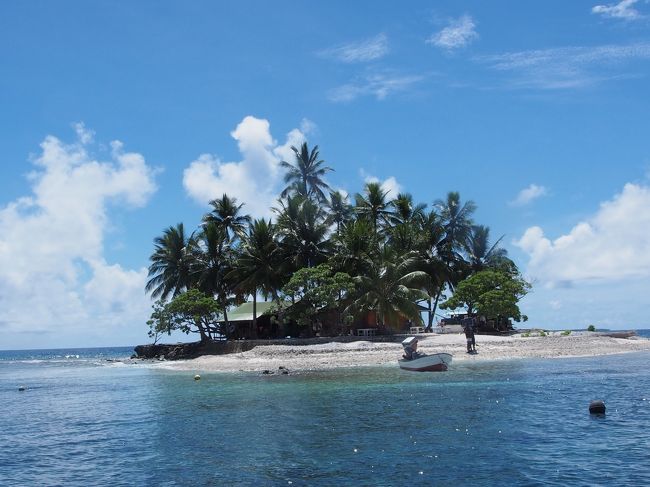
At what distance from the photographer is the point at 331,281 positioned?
1774 inches

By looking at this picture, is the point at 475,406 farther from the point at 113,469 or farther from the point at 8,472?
the point at 8,472

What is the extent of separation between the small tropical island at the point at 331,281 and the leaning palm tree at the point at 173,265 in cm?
11

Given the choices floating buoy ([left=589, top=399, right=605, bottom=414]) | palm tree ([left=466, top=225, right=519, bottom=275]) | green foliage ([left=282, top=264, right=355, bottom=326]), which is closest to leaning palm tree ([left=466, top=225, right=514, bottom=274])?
palm tree ([left=466, top=225, right=519, bottom=275])

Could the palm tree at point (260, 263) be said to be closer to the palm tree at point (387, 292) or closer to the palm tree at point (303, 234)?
the palm tree at point (303, 234)

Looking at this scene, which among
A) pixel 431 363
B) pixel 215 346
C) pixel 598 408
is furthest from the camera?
pixel 215 346

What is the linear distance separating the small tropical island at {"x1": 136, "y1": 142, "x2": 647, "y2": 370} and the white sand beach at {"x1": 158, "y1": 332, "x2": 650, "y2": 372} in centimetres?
14

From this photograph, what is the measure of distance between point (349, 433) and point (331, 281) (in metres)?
28.9

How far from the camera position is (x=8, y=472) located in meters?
13.9

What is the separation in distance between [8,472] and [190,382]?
1791 centimetres

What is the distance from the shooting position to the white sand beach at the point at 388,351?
3728 cm

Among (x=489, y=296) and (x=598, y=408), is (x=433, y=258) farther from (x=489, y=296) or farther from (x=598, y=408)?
(x=598, y=408)

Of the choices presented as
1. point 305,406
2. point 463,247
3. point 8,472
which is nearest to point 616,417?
point 305,406

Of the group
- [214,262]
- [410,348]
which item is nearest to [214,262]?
[214,262]

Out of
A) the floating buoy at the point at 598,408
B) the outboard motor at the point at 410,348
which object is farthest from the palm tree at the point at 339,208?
the floating buoy at the point at 598,408
